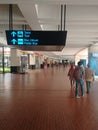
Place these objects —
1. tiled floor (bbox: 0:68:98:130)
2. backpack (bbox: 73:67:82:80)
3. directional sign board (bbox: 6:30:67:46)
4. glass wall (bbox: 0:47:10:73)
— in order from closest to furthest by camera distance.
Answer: tiled floor (bbox: 0:68:98:130)
directional sign board (bbox: 6:30:67:46)
backpack (bbox: 73:67:82:80)
glass wall (bbox: 0:47:10:73)

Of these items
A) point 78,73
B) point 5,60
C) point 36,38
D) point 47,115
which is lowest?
point 47,115

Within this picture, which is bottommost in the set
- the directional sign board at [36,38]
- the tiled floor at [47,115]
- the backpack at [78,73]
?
the tiled floor at [47,115]

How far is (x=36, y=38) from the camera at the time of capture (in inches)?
364

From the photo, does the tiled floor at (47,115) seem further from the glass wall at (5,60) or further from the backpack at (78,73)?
the glass wall at (5,60)

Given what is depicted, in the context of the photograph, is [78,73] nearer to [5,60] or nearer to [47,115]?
[47,115]

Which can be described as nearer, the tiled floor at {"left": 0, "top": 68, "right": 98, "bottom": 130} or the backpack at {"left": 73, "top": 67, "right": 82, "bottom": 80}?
the tiled floor at {"left": 0, "top": 68, "right": 98, "bottom": 130}

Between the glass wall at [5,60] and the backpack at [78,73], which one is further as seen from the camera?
the glass wall at [5,60]

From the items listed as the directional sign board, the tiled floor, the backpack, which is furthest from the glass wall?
the tiled floor

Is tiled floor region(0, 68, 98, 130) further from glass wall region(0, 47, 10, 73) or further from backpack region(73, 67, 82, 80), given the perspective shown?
glass wall region(0, 47, 10, 73)

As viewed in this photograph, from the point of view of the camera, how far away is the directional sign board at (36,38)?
8914 millimetres

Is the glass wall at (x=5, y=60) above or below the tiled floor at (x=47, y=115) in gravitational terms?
above

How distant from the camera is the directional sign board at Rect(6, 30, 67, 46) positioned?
8.91m

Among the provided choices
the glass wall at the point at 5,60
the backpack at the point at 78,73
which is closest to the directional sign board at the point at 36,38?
the backpack at the point at 78,73

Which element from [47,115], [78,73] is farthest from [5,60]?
[47,115]
